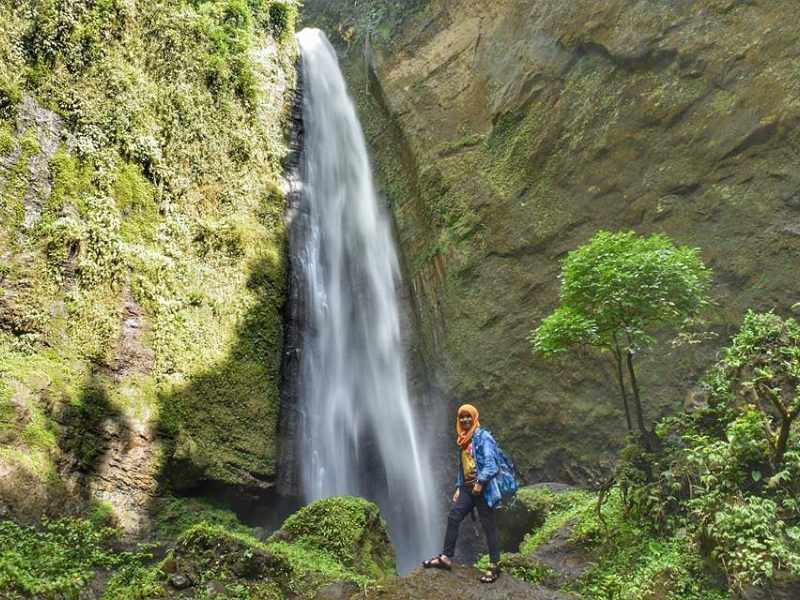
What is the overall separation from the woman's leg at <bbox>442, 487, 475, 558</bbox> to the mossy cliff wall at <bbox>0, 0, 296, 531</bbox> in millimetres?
4697

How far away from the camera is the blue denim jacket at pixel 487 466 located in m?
5.23

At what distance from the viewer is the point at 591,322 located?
6684 mm

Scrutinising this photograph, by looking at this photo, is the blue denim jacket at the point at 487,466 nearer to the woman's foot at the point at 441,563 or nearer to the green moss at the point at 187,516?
the woman's foot at the point at 441,563

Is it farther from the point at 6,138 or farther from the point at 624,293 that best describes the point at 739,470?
the point at 6,138

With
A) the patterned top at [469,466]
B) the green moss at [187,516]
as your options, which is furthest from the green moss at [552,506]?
the green moss at [187,516]

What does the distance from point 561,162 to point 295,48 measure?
28.5 feet

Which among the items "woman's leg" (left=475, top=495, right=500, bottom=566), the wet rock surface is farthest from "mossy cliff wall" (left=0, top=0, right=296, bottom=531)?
"woman's leg" (left=475, top=495, right=500, bottom=566)

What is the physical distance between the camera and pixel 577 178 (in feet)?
37.9

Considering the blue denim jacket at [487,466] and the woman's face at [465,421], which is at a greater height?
the woman's face at [465,421]

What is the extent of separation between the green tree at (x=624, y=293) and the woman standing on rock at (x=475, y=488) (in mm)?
1929

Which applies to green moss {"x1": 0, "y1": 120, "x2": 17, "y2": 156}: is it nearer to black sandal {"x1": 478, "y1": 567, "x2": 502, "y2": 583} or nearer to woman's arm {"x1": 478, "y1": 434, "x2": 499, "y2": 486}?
woman's arm {"x1": 478, "y1": 434, "x2": 499, "y2": 486}

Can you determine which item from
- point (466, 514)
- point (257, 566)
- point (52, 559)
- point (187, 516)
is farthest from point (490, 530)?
point (187, 516)

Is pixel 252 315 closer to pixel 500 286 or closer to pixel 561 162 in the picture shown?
pixel 500 286

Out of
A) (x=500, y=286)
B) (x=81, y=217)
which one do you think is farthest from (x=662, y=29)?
(x=81, y=217)
